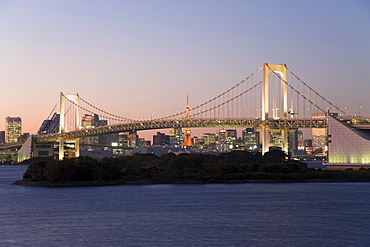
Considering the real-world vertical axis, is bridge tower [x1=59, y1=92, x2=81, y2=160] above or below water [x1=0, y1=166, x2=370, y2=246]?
above

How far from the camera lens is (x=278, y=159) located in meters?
69.4

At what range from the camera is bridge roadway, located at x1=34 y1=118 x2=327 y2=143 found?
67.0 m

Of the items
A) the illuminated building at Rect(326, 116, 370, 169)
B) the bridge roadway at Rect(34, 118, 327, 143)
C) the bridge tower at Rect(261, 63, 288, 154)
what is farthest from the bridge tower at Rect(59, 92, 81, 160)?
the illuminated building at Rect(326, 116, 370, 169)

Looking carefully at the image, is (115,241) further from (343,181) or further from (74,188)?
(343,181)

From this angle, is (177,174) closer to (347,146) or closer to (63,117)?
(347,146)

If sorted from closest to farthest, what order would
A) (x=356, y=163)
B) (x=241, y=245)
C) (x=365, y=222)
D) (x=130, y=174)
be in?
(x=241, y=245), (x=365, y=222), (x=130, y=174), (x=356, y=163)

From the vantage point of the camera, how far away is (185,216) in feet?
96.2

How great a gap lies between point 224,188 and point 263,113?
25.4m

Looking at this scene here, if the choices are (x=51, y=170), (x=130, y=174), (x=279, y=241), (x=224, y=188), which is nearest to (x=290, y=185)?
(x=224, y=188)

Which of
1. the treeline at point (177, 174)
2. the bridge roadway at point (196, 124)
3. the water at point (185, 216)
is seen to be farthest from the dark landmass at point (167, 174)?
the bridge roadway at point (196, 124)

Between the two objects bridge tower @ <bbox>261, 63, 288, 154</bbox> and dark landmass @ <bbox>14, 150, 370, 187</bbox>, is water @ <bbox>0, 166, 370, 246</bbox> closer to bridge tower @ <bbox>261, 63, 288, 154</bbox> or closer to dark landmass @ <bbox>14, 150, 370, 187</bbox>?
dark landmass @ <bbox>14, 150, 370, 187</bbox>

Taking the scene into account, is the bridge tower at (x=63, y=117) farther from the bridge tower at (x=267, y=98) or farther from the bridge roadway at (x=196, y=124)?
the bridge tower at (x=267, y=98)

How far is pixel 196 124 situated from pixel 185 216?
47.5m

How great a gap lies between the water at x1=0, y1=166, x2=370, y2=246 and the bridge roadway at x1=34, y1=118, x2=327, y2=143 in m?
23.0
